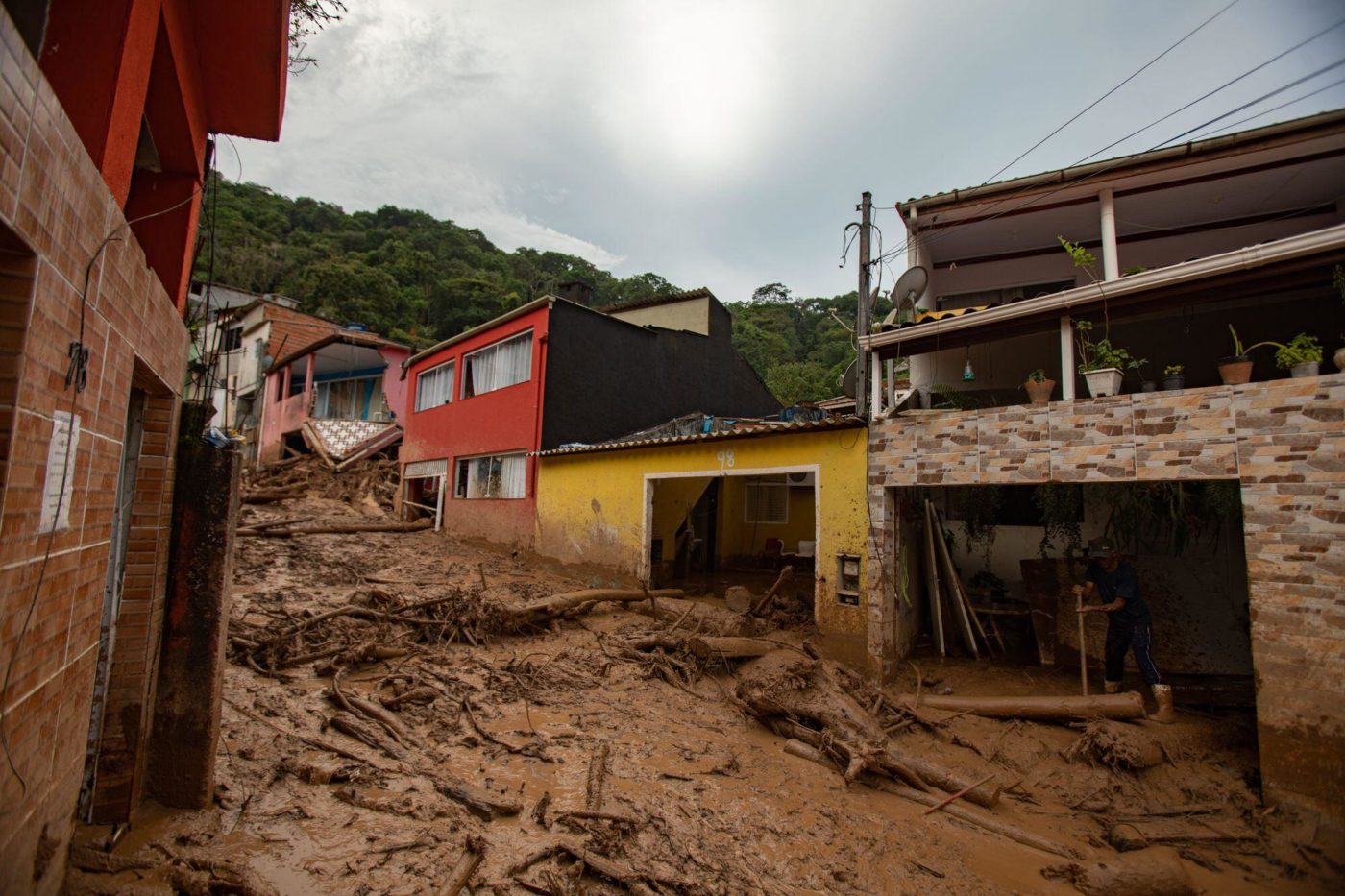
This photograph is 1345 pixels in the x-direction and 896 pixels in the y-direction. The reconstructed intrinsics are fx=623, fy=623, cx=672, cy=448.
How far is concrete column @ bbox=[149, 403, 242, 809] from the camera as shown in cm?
387

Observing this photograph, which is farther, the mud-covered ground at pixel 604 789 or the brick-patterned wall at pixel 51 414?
the mud-covered ground at pixel 604 789

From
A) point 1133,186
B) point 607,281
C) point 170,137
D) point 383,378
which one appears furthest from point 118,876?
point 607,281

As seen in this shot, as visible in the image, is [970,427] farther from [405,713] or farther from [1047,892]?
[405,713]

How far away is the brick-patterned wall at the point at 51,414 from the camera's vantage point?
75.5 inches

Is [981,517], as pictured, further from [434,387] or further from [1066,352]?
[434,387]

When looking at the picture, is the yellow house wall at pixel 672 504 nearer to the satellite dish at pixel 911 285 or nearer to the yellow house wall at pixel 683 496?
the yellow house wall at pixel 683 496

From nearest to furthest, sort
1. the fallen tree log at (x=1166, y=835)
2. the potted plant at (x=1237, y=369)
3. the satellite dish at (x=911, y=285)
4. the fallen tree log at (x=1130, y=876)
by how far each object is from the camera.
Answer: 1. the fallen tree log at (x=1130, y=876)
2. the fallen tree log at (x=1166, y=835)
3. the potted plant at (x=1237, y=369)
4. the satellite dish at (x=911, y=285)

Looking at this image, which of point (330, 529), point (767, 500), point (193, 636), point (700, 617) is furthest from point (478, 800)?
point (767, 500)

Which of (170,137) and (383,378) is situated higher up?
(383,378)

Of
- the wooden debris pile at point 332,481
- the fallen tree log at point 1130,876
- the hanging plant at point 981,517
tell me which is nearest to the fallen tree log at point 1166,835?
the fallen tree log at point 1130,876

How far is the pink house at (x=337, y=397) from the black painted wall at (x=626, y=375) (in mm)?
9880

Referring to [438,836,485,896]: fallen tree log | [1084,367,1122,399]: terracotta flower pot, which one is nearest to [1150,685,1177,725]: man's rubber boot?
[1084,367,1122,399]: terracotta flower pot

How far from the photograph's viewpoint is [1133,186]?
8.44m

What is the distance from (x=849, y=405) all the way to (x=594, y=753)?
10.7 m
